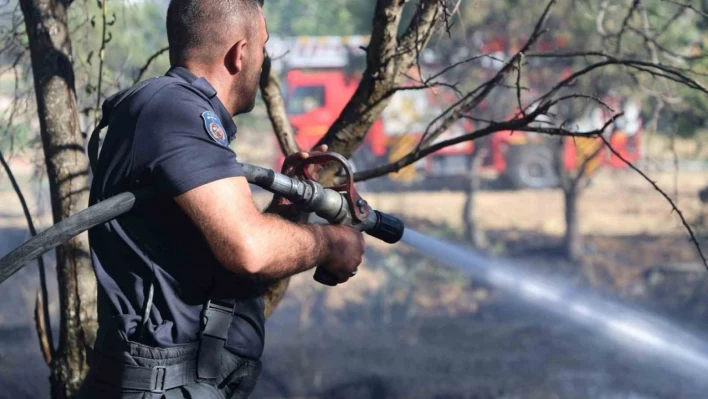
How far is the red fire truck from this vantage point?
13320 millimetres

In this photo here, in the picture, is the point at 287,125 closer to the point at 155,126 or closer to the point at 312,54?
the point at 155,126

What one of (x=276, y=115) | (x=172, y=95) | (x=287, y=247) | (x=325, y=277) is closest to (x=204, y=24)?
(x=172, y=95)

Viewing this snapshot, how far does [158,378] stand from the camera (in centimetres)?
197

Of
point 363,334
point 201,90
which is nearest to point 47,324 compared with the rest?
point 201,90

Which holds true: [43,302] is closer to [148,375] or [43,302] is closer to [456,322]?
[148,375]

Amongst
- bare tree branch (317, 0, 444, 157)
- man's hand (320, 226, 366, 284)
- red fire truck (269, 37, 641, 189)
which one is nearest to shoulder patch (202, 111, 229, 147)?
man's hand (320, 226, 366, 284)

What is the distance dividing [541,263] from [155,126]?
11.2 m

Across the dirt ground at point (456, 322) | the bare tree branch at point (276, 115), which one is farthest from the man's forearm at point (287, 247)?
the dirt ground at point (456, 322)

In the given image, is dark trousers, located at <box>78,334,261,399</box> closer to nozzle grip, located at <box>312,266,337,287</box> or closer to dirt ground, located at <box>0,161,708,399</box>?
nozzle grip, located at <box>312,266,337,287</box>

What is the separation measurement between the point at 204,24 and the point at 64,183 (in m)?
0.96

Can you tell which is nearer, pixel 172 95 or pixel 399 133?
pixel 172 95

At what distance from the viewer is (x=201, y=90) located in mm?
2004

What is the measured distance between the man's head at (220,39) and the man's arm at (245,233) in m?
0.37

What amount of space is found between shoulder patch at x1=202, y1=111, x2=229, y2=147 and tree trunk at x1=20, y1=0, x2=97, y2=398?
1014 mm
